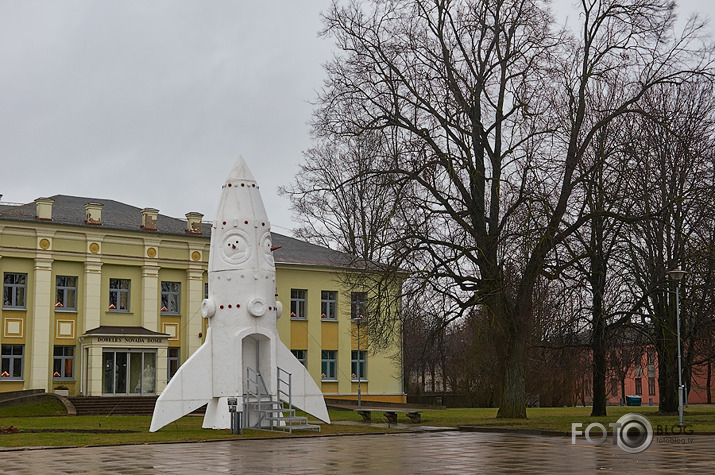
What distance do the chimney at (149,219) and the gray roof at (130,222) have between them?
321mm

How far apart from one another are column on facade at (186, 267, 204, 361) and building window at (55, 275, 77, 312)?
A: 235 inches

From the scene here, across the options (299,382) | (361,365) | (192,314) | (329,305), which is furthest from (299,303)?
(299,382)

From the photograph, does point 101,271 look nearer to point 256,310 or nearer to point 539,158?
point 256,310

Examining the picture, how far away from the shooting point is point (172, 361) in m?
49.2

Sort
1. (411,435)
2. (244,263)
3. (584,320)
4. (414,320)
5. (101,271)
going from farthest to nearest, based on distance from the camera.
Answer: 1. (101,271)
2. (584,320)
3. (414,320)
4. (244,263)
5. (411,435)

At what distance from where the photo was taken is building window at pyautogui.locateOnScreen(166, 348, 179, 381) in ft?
160

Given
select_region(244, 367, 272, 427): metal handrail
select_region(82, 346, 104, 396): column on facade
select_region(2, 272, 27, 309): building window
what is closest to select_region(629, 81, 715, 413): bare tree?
select_region(244, 367, 272, 427): metal handrail

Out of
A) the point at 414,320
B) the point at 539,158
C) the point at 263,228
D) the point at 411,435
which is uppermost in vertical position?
the point at 539,158

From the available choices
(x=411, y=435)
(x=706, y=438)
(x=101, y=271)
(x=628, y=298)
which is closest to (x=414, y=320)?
(x=411, y=435)

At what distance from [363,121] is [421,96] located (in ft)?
7.05

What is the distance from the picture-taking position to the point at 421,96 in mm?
31625

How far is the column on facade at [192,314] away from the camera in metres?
49.4

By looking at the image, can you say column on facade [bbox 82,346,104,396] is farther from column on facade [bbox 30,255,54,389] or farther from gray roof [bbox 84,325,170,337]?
column on facade [bbox 30,255,54,389]

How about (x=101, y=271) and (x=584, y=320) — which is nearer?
(x=584, y=320)
